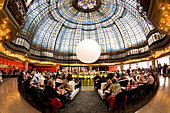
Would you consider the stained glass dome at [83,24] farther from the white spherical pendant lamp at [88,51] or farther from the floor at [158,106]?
the floor at [158,106]

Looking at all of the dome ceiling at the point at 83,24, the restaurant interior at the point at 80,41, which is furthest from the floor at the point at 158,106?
the dome ceiling at the point at 83,24

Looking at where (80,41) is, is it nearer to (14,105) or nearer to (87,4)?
(87,4)

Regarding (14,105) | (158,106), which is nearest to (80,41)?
(14,105)

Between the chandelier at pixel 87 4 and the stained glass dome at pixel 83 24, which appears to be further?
the chandelier at pixel 87 4

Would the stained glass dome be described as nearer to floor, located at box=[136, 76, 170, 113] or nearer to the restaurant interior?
the restaurant interior

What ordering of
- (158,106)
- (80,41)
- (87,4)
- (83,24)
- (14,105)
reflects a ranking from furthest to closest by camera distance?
(83,24)
(87,4)
(80,41)
(14,105)
(158,106)

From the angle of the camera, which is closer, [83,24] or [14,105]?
[14,105]

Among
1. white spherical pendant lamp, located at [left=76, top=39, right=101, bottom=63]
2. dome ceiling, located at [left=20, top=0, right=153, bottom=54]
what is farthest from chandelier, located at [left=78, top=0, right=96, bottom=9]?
white spherical pendant lamp, located at [left=76, top=39, right=101, bottom=63]

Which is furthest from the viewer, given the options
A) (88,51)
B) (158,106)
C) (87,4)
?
(87,4)

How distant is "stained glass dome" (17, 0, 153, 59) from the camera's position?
2819cm

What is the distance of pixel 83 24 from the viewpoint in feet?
124

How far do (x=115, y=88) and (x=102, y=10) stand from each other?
104 ft

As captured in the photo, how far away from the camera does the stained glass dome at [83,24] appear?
28.2 meters

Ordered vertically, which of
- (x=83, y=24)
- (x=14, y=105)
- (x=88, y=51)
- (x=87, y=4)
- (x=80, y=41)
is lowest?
(x=14, y=105)
